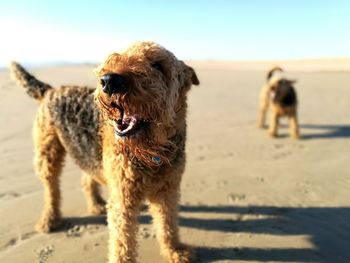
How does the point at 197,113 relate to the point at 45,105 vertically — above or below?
below

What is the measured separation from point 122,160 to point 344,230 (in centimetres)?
252

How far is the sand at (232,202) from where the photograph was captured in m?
3.68

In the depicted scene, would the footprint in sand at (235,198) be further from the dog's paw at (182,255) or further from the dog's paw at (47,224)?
the dog's paw at (47,224)

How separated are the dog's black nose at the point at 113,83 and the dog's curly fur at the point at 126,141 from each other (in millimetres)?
32

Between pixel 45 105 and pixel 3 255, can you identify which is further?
pixel 45 105

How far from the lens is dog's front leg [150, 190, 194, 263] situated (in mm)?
3441

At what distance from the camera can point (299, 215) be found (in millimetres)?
4293

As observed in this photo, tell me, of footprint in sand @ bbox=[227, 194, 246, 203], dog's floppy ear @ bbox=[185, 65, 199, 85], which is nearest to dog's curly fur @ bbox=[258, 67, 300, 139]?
footprint in sand @ bbox=[227, 194, 246, 203]

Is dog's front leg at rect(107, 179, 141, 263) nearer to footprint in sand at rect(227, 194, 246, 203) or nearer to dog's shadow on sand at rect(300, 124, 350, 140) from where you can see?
footprint in sand at rect(227, 194, 246, 203)

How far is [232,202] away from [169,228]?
1.33 metres

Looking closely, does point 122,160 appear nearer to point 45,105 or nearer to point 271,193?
point 45,105

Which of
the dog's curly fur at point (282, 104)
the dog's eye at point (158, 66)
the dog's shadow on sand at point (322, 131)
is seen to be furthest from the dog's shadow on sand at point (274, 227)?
the dog's shadow on sand at point (322, 131)

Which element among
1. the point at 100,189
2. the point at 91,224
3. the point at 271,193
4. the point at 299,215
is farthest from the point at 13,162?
the point at 299,215

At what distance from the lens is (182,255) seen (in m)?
3.49
